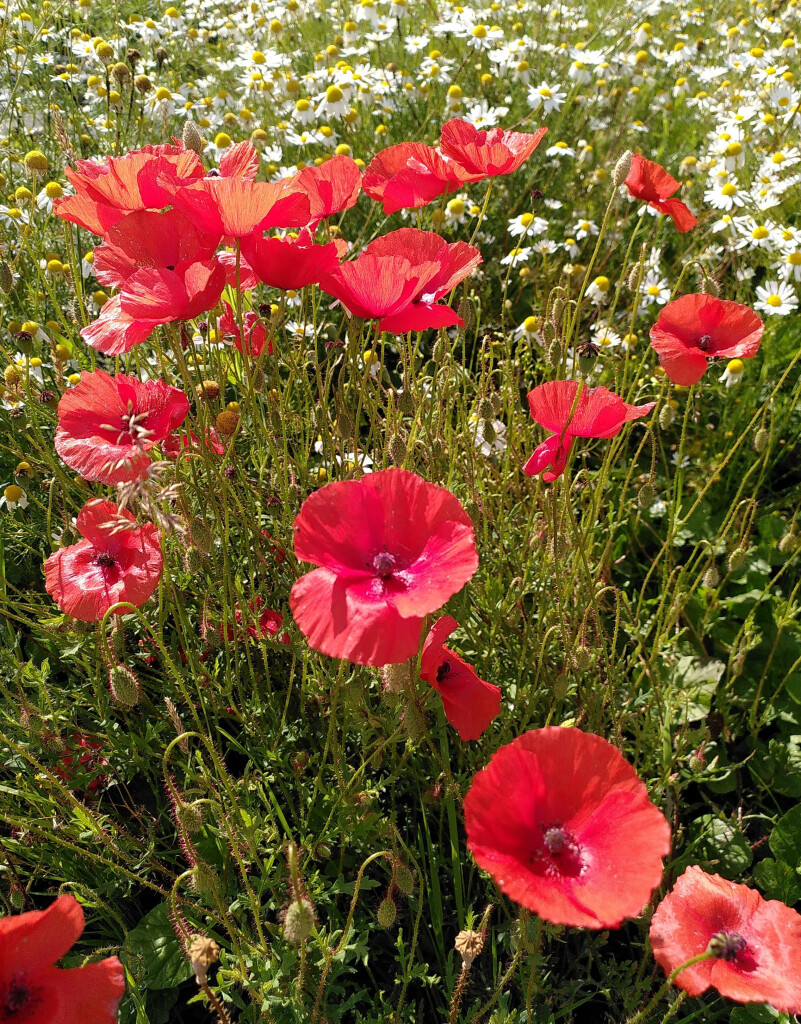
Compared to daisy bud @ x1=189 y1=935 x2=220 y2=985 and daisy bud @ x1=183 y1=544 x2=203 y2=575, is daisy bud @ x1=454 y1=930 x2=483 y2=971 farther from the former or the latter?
daisy bud @ x1=183 y1=544 x2=203 y2=575

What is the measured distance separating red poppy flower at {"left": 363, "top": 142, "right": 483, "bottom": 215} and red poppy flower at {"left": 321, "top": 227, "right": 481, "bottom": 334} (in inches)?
7.6

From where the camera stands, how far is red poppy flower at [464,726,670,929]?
3.27 feet

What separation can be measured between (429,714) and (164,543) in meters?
0.74

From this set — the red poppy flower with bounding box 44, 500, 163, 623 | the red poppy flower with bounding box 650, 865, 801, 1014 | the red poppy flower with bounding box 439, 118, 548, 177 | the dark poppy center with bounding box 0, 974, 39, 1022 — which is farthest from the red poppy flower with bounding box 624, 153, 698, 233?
the dark poppy center with bounding box 0, 974, 39, 1022

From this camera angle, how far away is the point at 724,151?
10.6 feet

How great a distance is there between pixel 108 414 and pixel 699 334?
48.0 inches

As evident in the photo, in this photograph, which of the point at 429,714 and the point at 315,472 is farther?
the point at 315,472

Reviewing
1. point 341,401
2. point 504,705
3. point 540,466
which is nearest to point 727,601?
point 504,705

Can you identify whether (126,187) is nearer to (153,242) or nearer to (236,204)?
(153,242)

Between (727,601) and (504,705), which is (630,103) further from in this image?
(504,705)

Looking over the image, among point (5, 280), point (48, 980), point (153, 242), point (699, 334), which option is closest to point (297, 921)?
point (48, 980)

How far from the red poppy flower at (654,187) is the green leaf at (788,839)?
1.41m

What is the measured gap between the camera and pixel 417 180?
5.66ft

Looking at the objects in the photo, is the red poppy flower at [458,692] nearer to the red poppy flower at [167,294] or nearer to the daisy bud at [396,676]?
the daisy bud at [396,676]
